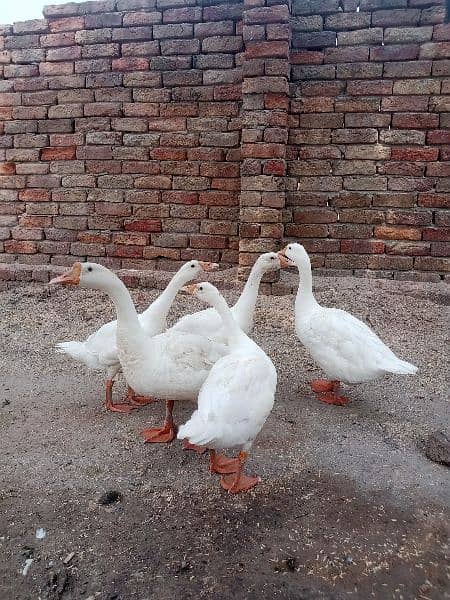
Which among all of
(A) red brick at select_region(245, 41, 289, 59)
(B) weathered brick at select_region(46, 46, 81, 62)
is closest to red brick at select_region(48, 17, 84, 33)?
(B) weathered brick at select_region(46, 46, 81, 62)

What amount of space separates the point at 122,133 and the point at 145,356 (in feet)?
12.3

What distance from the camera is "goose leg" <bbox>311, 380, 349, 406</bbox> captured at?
A: 11.1 ft

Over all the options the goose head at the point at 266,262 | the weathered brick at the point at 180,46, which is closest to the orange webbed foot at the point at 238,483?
the goose head at the point at 266,262

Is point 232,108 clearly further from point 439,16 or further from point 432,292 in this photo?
point 432,292

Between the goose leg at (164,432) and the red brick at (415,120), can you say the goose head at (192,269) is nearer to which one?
the goose leg at (164,432)

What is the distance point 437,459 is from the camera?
2613 mm

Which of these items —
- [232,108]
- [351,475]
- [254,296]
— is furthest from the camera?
[232,108]

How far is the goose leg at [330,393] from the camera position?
11.1 feet

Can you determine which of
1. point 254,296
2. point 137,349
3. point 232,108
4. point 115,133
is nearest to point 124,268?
point 115,133

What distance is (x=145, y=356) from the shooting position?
8.95ft

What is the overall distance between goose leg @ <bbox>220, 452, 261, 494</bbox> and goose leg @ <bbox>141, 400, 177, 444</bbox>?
53 centimetres

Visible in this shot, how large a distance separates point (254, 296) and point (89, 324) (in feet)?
6.81

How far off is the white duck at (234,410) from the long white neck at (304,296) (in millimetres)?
968

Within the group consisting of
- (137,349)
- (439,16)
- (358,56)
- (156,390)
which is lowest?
(156,390)
